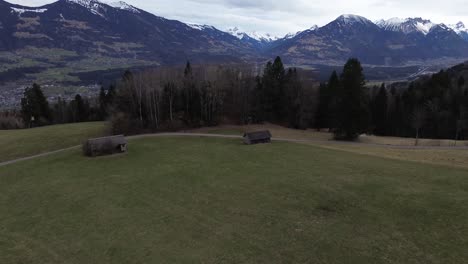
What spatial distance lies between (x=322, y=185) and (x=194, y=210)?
1070cm

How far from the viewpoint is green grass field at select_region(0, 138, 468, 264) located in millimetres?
16828

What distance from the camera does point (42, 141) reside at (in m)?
49.2

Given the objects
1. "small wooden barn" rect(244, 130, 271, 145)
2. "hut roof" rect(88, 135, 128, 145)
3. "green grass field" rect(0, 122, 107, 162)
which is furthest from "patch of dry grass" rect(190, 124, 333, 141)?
"green grass field" rect(0, 122, 107, 162)

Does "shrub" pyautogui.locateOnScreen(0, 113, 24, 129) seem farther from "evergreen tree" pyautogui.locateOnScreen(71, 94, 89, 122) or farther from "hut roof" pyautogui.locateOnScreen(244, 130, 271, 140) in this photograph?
"hut roof" pyautogui.locateOnScreen(244, 130, 271, 140)

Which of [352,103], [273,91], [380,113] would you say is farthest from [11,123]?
[380,113]

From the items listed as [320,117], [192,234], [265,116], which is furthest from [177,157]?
[320,117]

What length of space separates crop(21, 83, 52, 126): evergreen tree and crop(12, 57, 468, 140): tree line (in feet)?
0.68

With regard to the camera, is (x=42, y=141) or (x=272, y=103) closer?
(x=42, y=141)

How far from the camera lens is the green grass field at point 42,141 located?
4406 cm

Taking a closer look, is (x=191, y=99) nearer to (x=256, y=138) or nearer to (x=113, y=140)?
(x=256, y=138)

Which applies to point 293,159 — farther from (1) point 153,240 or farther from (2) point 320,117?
(2) point 320,117

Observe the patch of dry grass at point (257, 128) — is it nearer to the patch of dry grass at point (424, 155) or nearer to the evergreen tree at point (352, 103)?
the evergreen tree at point (352, 103)

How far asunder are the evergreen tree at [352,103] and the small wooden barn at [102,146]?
1353 inches

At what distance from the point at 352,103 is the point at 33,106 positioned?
239 ft
